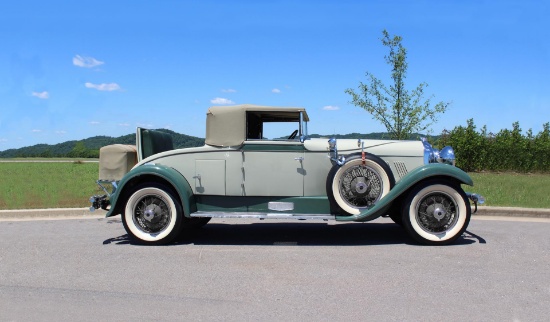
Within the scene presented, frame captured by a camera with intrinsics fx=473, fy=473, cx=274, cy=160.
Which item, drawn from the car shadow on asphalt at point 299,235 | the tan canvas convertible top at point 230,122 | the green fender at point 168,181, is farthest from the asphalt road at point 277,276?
the tan canvas convertible top at point 230,122

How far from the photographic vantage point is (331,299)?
3955mm

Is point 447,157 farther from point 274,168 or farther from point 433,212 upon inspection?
point 274,168

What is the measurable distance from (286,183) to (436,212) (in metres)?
1.91

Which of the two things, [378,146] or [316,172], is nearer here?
[316,172]

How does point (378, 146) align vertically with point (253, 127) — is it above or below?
below

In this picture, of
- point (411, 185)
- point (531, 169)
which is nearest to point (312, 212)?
point (411, 185)

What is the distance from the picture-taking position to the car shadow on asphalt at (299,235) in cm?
625

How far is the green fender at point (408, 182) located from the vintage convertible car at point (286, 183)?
0.01m

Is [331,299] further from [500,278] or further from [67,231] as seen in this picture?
[67,231]

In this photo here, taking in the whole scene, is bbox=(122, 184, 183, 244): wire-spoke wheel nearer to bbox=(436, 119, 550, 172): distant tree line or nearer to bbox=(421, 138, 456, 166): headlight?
bbox=(421, 138, 456, 166): headlight

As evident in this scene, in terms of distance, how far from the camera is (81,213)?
867 centimetres

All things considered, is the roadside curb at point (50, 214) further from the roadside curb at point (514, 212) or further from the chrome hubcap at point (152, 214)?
the roadside curb at point (514, 212)

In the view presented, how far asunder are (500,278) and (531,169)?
20864 mm

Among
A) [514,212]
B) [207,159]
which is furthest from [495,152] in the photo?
[207,159]
